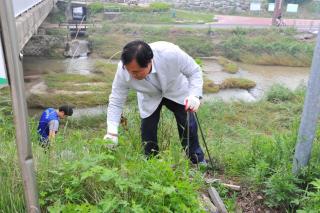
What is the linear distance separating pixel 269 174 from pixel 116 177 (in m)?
1.58

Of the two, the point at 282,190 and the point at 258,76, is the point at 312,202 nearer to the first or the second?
the point at 282,190

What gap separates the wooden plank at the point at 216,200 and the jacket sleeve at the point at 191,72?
826 mm

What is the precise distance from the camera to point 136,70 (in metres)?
2.70

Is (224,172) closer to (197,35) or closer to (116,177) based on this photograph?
(116,177)

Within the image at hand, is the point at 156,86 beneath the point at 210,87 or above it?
above

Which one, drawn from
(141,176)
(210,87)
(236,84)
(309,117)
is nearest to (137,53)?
(141,176)

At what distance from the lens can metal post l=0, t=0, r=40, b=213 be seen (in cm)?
146

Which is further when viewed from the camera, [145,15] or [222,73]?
[145,15]

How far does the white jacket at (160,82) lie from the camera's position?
3044mm

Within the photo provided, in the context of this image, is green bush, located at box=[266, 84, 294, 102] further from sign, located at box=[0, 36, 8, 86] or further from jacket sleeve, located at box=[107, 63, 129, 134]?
sign, located at box=[0, 36, 8, 86]

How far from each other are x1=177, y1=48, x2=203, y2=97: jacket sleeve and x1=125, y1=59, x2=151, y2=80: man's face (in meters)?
0.37

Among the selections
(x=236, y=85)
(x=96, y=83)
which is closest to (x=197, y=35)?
(x=236, y=85)

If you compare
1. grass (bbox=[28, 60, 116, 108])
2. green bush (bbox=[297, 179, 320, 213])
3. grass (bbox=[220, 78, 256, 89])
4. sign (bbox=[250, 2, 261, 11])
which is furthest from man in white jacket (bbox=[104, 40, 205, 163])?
sign (bbox=[250, 2, 261, 11])

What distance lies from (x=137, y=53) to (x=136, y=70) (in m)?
0.17
